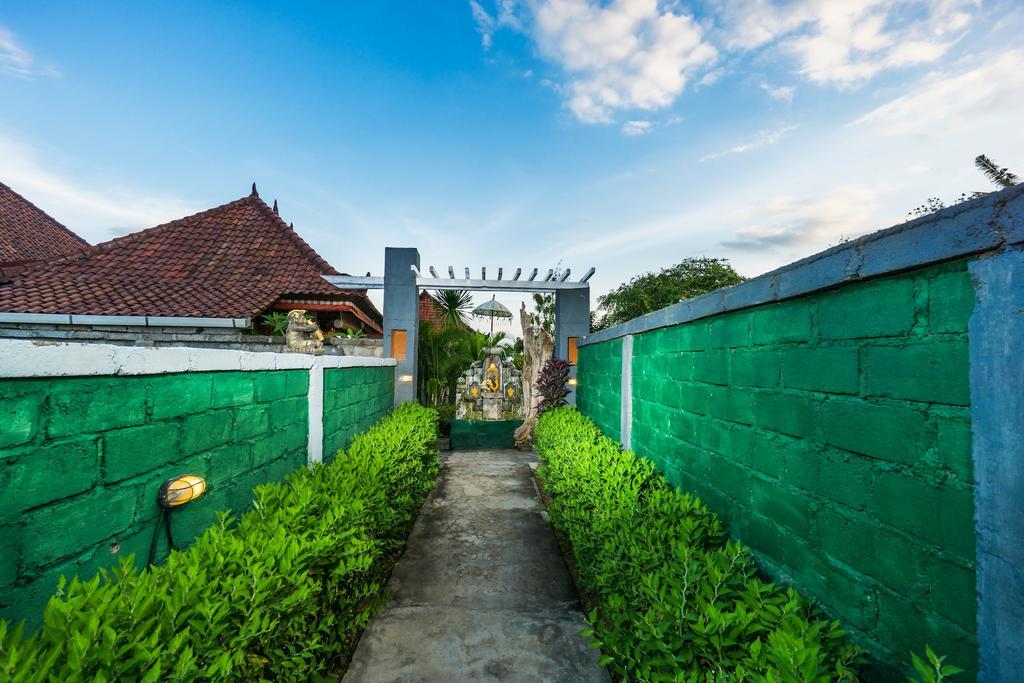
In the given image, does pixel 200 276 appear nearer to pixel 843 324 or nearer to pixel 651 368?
pixel 651 368

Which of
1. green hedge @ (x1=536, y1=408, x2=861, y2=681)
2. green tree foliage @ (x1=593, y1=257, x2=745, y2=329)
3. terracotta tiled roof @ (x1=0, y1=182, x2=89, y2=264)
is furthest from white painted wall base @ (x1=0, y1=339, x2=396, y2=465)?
green tree foliage @ (x1=593, y1=257, x2=745, y2=329)

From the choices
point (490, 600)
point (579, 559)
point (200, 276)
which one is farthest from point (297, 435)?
point (200, 276)

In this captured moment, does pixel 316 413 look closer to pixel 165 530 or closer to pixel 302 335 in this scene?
pixel 165 530

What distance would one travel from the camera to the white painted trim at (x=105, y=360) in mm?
1283

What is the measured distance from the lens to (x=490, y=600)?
3143 mm

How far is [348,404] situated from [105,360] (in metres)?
3.21

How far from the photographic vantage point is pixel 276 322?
9.45 metres

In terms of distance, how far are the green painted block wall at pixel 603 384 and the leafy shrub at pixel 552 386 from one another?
1900 millimetres

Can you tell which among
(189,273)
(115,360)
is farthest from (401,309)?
(115,360)

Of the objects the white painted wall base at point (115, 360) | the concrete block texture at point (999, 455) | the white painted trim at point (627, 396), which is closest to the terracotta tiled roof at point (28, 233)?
the white painted wall base at point (115, 360)

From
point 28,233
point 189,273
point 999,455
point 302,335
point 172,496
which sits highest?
point 28,233

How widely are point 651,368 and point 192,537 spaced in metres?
3.10

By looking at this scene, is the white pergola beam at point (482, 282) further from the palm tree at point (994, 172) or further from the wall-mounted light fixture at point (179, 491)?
the palm tree at point (994, 172)

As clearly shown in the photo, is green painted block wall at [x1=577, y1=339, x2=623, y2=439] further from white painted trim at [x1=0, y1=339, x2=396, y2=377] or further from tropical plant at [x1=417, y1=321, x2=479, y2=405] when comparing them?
tropical plant at [x1=417, y1=321, x2=479, y2=405]
